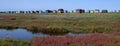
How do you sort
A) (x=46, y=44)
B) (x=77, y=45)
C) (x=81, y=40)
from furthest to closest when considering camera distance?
(x=81, y=40) < (x=46, y=44) < (x=77, y=45)

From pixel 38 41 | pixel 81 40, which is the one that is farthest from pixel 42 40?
pixel 81 40

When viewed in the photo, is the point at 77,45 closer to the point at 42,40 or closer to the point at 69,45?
the point at 69,45

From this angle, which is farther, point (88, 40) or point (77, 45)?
point (88, 40)

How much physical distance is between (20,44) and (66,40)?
432cm

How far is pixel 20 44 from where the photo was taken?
928 inches

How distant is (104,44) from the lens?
2269 centimetres

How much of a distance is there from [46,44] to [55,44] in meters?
0.86

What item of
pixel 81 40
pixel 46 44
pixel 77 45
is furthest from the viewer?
pixel 81 40

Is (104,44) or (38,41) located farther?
(38,41)

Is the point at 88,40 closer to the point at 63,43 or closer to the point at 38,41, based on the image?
the point at 63,43

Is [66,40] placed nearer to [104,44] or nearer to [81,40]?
[81,40]

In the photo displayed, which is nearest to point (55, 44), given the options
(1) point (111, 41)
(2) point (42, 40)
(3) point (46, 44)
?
(3) point (46, 44)

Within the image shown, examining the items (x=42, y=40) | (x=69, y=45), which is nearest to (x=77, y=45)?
(x=69, y=45)

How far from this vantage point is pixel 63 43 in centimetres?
2417
